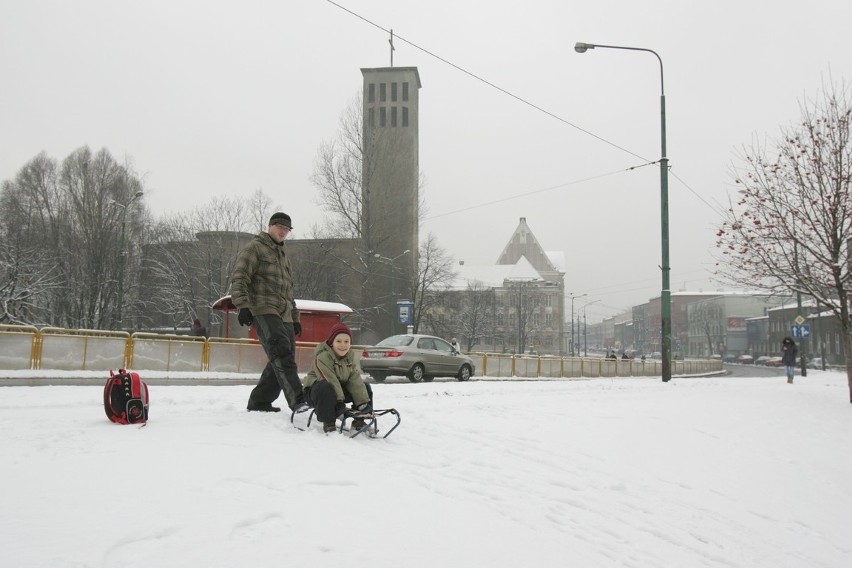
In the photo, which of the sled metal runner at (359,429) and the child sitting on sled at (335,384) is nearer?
the child sitting on sled at (335,384)

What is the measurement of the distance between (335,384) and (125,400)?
70.7 inches

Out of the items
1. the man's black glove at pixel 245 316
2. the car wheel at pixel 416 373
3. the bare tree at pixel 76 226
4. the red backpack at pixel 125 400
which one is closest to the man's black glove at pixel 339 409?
the man's black glove at pixel 245 316

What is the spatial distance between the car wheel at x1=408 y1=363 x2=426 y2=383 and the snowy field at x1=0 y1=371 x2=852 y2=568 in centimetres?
884

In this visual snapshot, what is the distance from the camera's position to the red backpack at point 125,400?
5.02m

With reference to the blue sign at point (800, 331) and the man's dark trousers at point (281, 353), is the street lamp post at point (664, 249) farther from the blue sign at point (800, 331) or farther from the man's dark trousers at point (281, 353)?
the blue sign at point (800, 331)

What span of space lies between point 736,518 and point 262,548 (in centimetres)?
470

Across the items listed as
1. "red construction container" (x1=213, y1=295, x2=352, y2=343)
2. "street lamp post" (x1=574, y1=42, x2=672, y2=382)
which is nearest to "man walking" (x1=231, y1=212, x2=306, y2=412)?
"street lamp post" (x1=574, y1=42, x2=672, y2=382)

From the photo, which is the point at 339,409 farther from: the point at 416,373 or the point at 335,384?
the point at 416,373

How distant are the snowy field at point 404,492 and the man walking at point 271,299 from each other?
18.1 inches

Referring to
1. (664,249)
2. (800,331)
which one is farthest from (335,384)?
(800,331)

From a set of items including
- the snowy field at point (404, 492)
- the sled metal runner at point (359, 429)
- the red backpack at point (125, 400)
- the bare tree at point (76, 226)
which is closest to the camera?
the snowy field at point (404, 492)

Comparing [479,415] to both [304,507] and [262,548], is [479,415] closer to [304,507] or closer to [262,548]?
[304,507]

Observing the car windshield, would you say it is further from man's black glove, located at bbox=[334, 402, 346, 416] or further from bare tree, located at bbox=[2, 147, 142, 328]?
bare tree, located at bbox=[2, 147, 142, 328]

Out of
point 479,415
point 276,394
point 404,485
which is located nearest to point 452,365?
point 479,415
